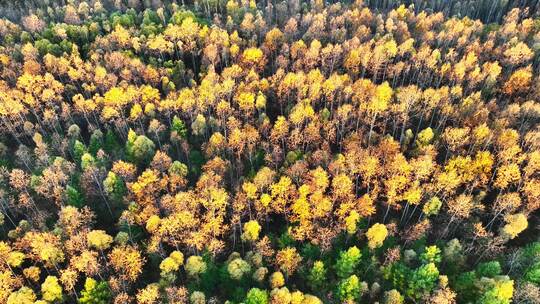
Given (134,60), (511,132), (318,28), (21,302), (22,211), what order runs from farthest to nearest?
(318,28) → (134,60) → (511,132) → (22,211) → (21,302)

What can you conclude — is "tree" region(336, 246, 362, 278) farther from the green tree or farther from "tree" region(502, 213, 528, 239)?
"tree" region(502, 213, 528, 239)

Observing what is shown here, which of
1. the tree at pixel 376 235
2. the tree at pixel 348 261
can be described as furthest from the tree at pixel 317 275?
the tree at pixel 376 235

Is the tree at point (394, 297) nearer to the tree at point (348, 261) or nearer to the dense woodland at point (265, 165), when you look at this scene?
the dense woodland at point (265, 165)

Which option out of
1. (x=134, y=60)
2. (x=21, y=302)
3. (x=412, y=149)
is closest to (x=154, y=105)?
(x=134, y=60)

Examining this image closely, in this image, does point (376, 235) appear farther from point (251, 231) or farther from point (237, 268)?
point (237, 268)

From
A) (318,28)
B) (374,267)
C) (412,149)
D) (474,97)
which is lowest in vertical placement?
(374,267)

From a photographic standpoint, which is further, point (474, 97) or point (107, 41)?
point (107, 41)

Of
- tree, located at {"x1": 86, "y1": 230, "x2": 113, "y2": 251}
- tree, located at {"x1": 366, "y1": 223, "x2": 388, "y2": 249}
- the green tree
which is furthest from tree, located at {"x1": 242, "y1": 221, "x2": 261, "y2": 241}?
the green tree

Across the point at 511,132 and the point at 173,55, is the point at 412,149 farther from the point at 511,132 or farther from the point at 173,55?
the point at 173,55

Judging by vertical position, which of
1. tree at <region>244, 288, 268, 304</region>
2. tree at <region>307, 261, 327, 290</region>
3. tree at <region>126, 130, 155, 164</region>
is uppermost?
tree at <region>126, 130, 155, 164</region>
